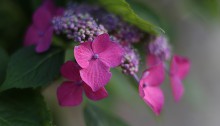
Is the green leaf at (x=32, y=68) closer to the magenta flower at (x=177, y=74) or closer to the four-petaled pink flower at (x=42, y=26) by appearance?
the four-petaled pink flower at (x=42, y=26)

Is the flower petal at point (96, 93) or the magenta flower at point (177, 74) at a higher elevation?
the flower petal at point (96, 93)

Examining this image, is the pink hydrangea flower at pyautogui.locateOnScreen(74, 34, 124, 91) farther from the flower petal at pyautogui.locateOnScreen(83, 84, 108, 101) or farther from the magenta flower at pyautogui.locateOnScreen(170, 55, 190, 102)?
the magenta flower at pyautogui.locateOnScreen(170, 55, 190, 102)

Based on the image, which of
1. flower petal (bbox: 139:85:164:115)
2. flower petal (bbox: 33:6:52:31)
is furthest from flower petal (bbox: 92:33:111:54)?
flower petal (bbox: 33:6:52:31)

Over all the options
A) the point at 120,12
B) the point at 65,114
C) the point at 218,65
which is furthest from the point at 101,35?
the point at 218,65

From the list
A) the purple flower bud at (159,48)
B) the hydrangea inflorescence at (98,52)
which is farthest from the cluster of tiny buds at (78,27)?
the purple flower bud at (159,48)

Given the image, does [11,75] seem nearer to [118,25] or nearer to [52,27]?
[52,27]

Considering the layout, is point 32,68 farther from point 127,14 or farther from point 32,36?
point 127,14
